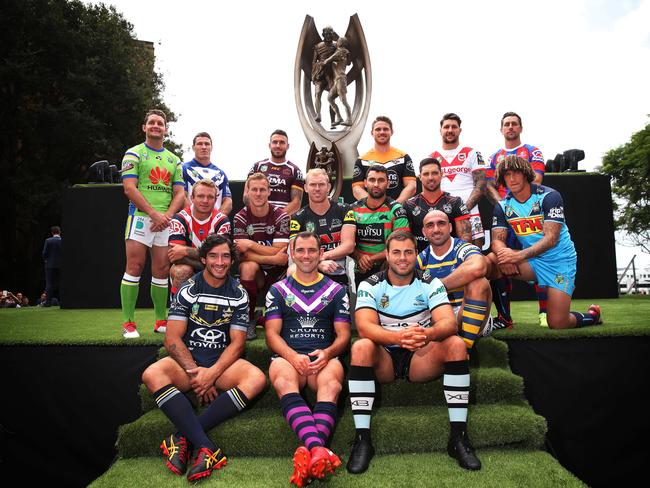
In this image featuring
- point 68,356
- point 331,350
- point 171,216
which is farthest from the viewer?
point 171,216

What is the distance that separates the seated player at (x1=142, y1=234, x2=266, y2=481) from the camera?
2420 millimetres

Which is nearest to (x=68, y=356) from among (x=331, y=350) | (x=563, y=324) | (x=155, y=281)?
(x=155, y=281)

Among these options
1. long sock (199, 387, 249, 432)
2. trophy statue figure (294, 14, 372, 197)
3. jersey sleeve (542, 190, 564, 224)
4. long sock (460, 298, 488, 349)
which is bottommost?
long sock (199, 387, 249, 432)

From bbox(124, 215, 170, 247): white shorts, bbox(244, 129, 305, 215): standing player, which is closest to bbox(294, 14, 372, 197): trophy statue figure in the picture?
bbox(244, 129, 305, 215): standing player

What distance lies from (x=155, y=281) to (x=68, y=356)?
0.84 meters

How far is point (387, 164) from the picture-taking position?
410 cm

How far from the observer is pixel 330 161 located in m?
7.14

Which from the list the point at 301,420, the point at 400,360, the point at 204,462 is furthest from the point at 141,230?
the point at 400,360

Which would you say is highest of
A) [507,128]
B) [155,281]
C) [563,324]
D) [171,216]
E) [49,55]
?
[49,55]

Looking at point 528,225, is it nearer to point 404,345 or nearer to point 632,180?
point 404,345

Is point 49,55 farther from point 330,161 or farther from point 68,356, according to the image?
point 68,356

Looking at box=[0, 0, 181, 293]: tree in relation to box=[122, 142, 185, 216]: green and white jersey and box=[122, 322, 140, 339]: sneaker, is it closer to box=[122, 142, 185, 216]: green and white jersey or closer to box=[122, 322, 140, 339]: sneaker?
box=[122, 142, 185, 216]: green and white jersey

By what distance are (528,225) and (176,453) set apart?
9.68 ft

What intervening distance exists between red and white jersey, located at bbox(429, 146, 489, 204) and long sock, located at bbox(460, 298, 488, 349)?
1448mm
